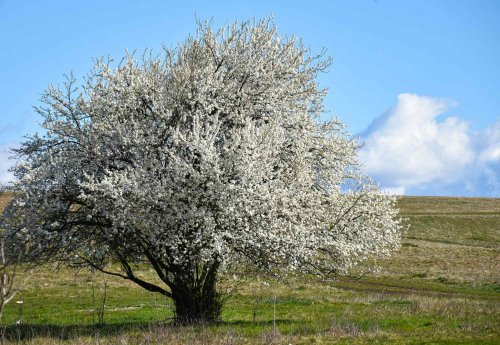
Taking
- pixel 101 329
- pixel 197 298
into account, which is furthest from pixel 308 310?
pixel 101 329

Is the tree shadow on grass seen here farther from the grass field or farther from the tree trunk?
the tree trunk

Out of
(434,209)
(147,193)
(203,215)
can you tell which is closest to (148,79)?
(147,193)

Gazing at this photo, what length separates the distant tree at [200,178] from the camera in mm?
22547

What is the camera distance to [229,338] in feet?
61.8

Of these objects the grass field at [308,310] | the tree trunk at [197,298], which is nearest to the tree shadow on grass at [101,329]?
the grass field at [308,310]

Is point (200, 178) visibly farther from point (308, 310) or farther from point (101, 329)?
point (308, 310)

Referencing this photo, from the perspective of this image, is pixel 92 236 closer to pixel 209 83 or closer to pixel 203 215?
pixel 203 215

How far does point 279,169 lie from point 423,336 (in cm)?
850

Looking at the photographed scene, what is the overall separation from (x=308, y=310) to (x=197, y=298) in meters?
8.62

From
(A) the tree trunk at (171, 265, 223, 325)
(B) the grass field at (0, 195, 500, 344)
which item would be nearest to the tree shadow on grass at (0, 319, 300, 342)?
(B) the grass field at (0, 195, 500, 344)

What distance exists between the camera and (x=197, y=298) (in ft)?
83.2

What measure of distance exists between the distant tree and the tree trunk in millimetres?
49

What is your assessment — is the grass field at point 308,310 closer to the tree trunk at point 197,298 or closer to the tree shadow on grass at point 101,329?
the tree shadow on grass at point 101,329

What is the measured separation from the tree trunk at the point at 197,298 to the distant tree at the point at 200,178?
0.05 meters
